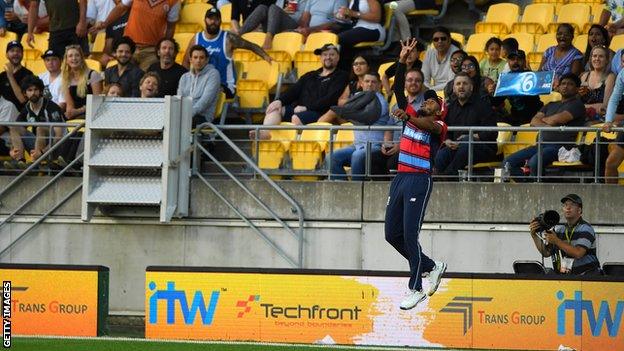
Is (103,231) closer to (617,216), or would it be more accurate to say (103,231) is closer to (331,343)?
(331,343)

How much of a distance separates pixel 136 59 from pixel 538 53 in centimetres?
570

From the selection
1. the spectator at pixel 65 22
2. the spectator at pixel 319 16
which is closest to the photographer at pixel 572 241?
the spectator at pixel 319 16

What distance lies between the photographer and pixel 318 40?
907 inches

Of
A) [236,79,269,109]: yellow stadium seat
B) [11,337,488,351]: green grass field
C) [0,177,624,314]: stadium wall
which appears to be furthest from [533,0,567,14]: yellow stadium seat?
[11,337,488,351]: green grass field

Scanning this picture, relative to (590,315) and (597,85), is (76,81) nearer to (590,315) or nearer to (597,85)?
(597,85)

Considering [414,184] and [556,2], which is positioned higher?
[556,2]

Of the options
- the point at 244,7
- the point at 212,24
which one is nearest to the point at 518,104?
the point at 212,24

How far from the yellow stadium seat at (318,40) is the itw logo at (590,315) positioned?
673cm

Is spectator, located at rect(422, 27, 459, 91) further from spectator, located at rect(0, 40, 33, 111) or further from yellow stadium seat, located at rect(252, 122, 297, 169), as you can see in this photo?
spectator, located at rect(0, 40, 33, 111)

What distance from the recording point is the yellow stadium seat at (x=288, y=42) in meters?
23.2

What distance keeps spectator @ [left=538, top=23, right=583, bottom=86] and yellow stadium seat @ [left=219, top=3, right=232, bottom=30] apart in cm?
551

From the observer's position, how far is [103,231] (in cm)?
2095

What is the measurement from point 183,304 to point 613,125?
17.5ft

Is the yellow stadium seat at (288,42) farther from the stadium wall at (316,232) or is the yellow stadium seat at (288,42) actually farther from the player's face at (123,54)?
the stadium wall at (316,232)
